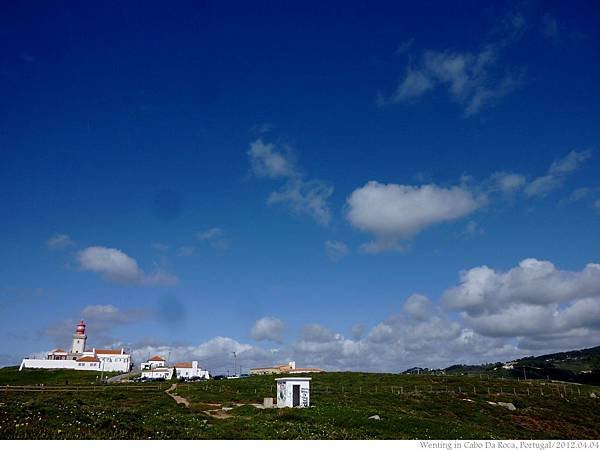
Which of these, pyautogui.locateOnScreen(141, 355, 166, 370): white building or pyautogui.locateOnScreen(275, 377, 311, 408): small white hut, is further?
pyautogui.locateOnScreen(141, 355, 166, 370): white building

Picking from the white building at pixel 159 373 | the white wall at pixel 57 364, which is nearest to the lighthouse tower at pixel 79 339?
the white wall at pixel 57 364

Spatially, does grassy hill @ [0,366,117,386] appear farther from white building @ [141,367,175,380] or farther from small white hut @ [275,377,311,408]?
small white hut @ [275,377,311,408]

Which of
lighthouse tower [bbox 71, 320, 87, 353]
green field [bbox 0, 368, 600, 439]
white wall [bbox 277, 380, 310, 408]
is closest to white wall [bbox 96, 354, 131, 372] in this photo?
lighthouse tower [bbox 71, 320, 87, 353]

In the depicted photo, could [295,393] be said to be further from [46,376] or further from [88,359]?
[88,359]

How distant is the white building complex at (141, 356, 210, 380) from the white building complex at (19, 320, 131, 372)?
6.41m

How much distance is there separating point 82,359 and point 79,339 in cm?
1719

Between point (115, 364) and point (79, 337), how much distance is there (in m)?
17.6

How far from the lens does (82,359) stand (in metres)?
118

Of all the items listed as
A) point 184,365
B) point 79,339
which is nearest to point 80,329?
point 79,339

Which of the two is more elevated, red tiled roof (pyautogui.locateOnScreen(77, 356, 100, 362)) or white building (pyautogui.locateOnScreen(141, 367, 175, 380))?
red tiled roof (pyautogui.locateOnScreen(77, 356, 100, 362))

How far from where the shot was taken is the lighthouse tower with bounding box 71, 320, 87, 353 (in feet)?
435

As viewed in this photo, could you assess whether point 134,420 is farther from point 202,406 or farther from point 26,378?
point 26,378

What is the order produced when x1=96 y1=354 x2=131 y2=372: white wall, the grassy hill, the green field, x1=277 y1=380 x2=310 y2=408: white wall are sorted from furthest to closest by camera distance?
x1=96 y1=354 x2=131 y2=372: white wall < the grassy hill < x1=277 y1=380 x2=310 y2=408: white wall < the green field
